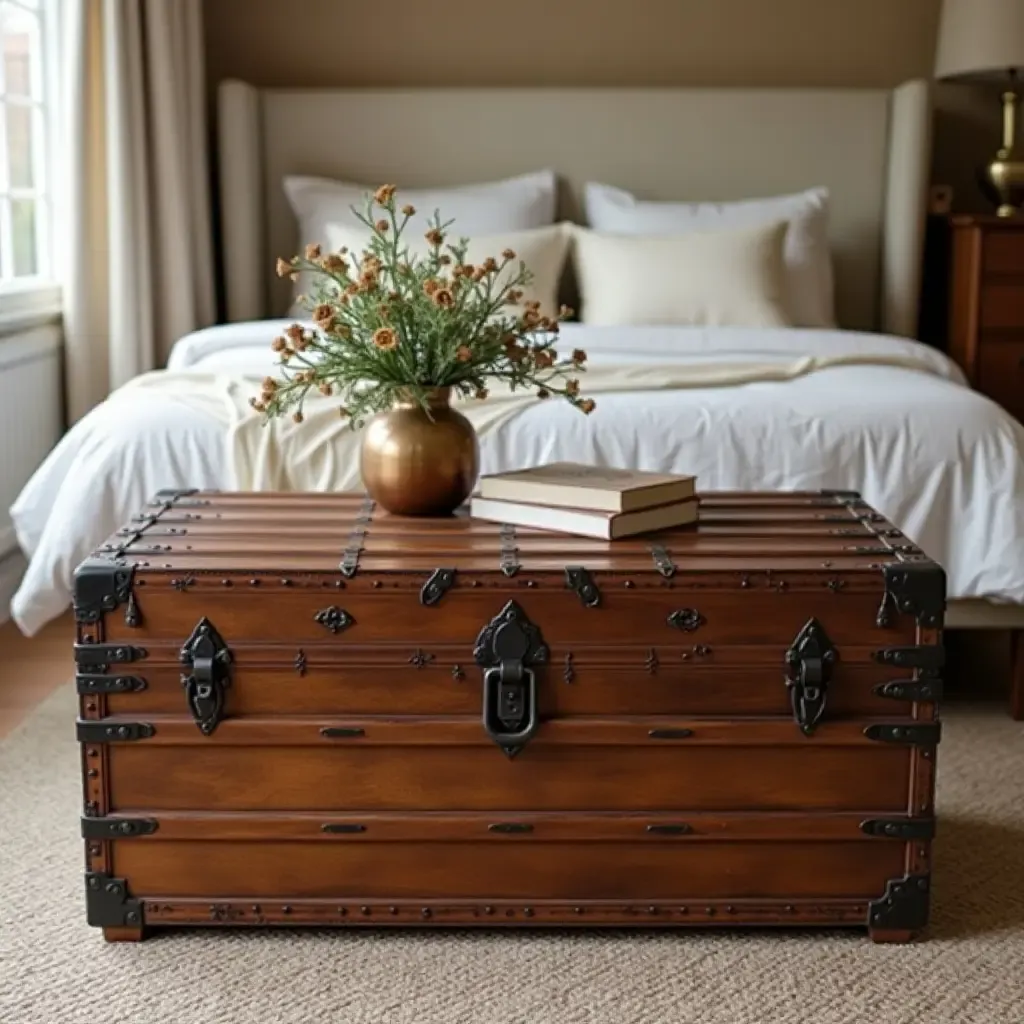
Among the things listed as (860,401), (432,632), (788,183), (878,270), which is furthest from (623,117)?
(432,632)

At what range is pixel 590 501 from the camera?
2156 millimetres

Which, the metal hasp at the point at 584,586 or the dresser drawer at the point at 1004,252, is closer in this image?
the metal hasp at the point at 584,586

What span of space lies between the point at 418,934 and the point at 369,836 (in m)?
0.17

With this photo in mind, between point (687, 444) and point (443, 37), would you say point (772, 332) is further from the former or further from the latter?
point (443, 37)

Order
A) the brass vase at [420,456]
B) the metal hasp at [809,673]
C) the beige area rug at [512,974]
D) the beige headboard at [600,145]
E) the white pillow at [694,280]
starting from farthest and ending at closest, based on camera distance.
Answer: the beige headboard at [600,145] < the white pillow at [694,280] < the brass vase at [420,456] < the metal hasp at [809,673] < the beige area rug at [512,974]

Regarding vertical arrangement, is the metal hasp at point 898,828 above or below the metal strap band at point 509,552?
below

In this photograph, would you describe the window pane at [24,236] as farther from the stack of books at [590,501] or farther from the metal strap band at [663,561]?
the metal strap band at [663,561]

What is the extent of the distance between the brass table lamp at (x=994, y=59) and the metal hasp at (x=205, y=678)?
336cm

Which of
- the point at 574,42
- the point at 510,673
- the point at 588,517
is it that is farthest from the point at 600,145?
the point at 510,673

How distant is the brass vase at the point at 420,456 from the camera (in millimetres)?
2232

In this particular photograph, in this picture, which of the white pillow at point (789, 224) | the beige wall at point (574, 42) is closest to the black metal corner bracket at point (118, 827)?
the white pillow at point (789, 224)

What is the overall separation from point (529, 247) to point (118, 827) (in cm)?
270

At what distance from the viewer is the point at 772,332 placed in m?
3.87

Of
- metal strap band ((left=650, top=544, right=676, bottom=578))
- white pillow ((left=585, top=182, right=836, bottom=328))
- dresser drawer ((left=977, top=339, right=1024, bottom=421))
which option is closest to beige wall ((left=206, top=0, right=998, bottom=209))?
white pillow ((left=585, top=182, right=836, bottom=328))
